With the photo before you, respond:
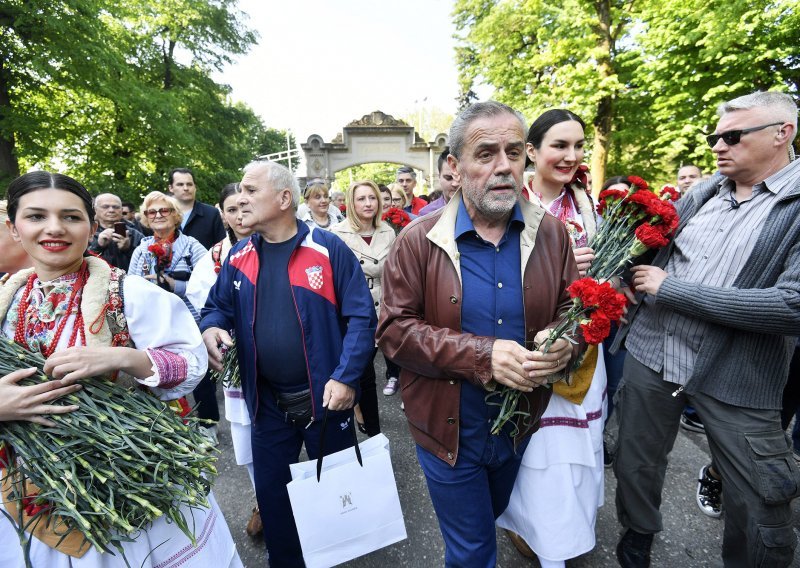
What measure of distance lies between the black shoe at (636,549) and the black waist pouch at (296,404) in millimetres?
1998

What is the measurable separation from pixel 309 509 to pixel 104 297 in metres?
1.35

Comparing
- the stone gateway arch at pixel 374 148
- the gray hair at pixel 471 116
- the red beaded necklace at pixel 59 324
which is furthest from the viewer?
the stone gateway arch at pixel 374 148

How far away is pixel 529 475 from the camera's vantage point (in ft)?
7.51

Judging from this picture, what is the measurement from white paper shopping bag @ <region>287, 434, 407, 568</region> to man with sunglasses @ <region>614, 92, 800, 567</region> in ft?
5.14

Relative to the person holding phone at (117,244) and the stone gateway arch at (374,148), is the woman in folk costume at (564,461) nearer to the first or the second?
the person holding phone at (117,244)

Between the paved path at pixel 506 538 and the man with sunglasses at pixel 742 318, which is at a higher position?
the man with sunglasses at pixel 742 318

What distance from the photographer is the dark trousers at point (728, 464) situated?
1.92m

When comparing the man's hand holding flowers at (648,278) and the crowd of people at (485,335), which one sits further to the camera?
the man's hand holding flowers at (648,278)

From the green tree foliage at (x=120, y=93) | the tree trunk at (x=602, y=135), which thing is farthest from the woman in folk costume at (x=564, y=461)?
the green tree foliage at (x=120, y=93)

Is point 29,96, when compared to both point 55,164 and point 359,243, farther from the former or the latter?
point 359,243

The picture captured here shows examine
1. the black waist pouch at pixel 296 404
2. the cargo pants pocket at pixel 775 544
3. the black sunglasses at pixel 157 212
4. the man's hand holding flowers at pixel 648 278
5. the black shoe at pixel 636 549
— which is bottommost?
the black shoe at pixel 636 549

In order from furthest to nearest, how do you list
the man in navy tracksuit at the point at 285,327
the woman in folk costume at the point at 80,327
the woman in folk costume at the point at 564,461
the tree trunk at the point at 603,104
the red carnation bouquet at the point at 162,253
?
the tree trunk at the point at 603,104
the red carnation bouquet at the point at 162,253
the man in navy tracksuit at the point at 285,327
the woman in folk costume at the point at 564,461
the woman in folk costume at the point at 80,327

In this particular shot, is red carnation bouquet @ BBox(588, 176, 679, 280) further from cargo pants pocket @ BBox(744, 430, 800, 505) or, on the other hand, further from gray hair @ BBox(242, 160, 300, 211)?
gray hair @ BBox(242, 160, 300, 211)

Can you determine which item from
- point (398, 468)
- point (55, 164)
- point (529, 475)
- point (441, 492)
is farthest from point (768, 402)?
point (55, 164)
